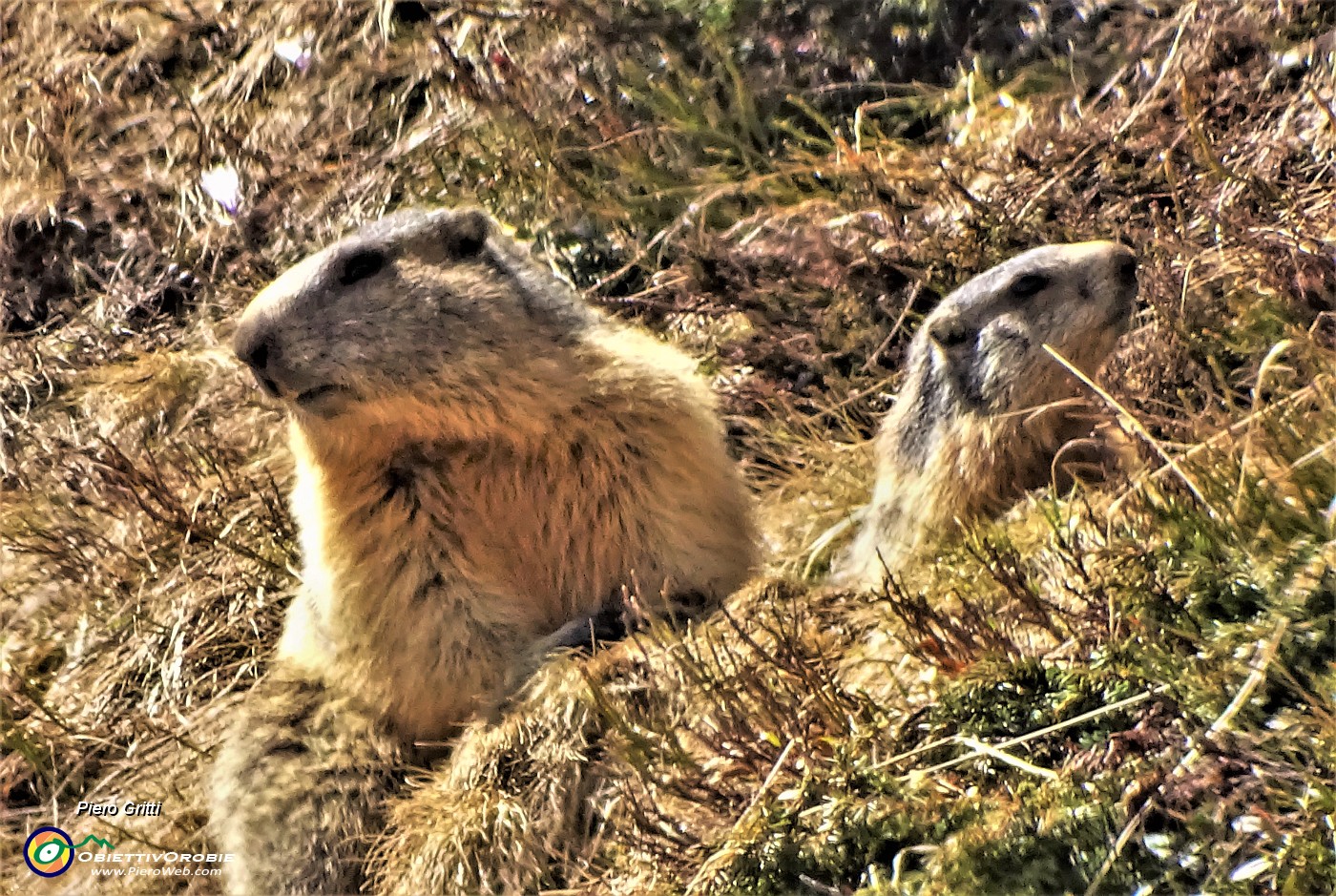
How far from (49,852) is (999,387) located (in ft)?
13.5

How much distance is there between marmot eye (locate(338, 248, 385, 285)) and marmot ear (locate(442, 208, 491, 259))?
299mm

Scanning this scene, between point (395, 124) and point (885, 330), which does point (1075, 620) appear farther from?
point (395, 124)

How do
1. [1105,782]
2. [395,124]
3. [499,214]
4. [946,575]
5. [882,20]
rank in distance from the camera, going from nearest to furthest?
[1105,782] → [946,575] → [882,20] → [499,214] → [395,124]

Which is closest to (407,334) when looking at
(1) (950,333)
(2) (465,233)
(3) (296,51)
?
(2) (465,233)

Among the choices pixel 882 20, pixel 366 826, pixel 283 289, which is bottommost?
pixel 366 826

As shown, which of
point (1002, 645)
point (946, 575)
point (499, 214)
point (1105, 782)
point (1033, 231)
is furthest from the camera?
point (499, 214)

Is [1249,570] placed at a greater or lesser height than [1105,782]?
greater

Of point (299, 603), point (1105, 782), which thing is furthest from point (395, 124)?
point (1105, 782)

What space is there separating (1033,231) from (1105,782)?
12.0 ft

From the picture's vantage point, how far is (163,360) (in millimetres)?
7957

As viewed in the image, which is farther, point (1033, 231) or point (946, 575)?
point (1033, 231)

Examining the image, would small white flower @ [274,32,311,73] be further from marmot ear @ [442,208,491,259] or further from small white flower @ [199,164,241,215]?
marmot ear @ [442,208,491,259]

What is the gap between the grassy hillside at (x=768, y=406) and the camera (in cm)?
344

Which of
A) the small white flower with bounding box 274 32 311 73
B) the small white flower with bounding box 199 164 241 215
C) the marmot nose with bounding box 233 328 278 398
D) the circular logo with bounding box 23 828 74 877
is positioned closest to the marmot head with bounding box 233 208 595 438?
the marmot nose with bounding box 233 328 278 398
